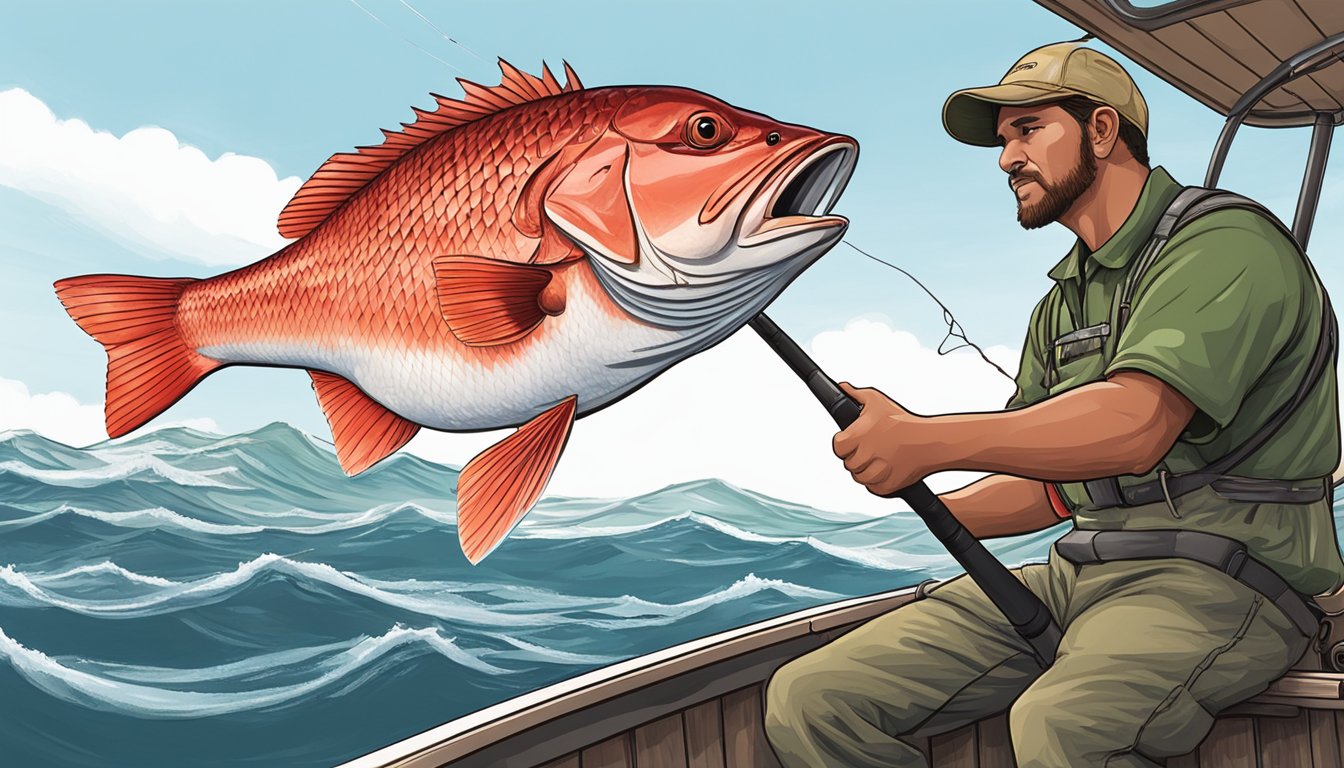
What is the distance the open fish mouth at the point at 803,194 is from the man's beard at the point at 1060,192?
26 cm

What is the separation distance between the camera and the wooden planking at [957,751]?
137cm

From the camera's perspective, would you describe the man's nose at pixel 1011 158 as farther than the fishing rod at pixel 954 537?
Yes

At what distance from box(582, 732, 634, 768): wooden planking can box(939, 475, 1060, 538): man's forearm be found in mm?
579

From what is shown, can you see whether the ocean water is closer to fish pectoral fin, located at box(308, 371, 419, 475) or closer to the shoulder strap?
fish pectoral fin, located at box(308, 371, 419, 475)

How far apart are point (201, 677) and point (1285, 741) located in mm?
3594

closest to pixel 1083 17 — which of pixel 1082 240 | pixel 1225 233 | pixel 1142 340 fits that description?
pixel 1082 240

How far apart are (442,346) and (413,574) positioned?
101 inches

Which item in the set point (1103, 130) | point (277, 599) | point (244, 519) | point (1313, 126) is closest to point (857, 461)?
point (1103, 130)

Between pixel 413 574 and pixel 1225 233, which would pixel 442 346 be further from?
pixel 413 574

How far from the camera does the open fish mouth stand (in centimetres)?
101

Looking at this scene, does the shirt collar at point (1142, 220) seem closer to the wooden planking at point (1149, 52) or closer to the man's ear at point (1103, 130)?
the man's ear at point (1103, 130)

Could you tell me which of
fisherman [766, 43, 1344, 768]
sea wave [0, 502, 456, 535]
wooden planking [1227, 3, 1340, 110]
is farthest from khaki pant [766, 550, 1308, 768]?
sea wave [0, 502, 456, 535]

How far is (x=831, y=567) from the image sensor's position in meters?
4.91

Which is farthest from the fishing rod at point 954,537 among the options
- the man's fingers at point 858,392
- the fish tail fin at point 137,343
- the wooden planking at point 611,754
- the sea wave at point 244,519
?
the sea wave at point 244,519
